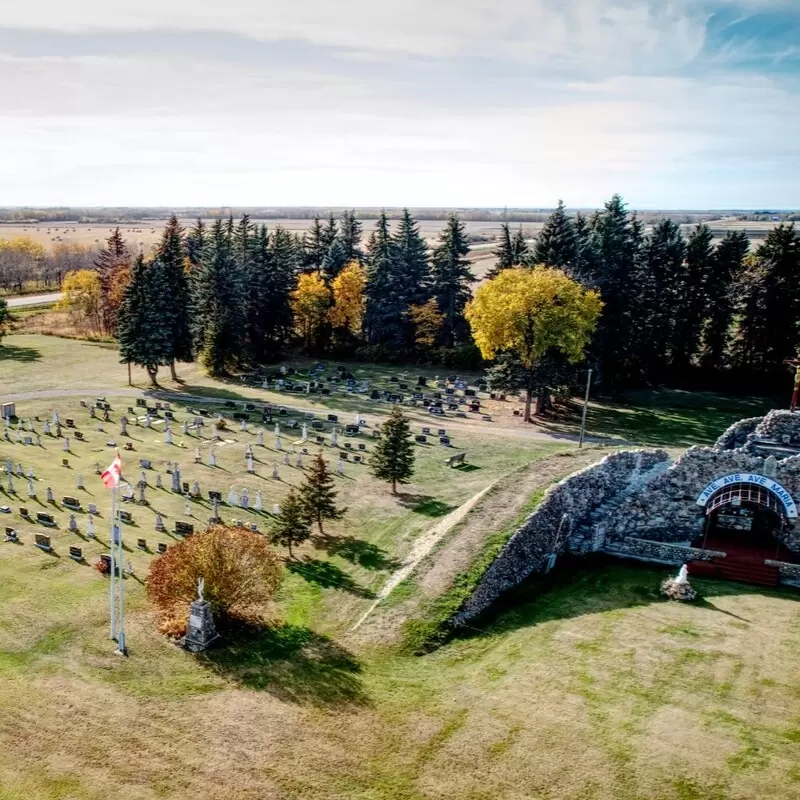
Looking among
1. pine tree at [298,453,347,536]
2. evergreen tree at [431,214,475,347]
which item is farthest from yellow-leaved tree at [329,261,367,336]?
pine tree at [298,453,347,536]

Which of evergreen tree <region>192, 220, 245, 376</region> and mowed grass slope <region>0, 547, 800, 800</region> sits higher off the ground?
evergreen tree <region>192, 220, 245, 376</region>

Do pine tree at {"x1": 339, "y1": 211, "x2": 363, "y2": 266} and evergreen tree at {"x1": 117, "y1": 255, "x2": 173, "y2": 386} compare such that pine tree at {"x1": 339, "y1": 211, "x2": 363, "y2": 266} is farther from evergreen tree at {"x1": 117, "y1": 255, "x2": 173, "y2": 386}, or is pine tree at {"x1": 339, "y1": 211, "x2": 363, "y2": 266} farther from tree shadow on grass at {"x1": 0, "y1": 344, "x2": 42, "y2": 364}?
tree shadow on grass at {"x1": 0, "y1": 344, "x2": 42, "y2": 364}

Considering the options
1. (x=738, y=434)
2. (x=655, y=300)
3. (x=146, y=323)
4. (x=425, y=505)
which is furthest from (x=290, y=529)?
(x=655, y=300)

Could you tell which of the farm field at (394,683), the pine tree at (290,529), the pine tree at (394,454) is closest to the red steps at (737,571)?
the farm field at (394,683)

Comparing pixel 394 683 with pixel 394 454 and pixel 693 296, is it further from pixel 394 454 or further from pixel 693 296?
pixel 693 296

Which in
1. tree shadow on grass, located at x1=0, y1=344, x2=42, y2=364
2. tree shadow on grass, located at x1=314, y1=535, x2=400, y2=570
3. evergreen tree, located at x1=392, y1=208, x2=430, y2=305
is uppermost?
evergreen tree, located at x1=392, y1=208, x2=430, y2=305

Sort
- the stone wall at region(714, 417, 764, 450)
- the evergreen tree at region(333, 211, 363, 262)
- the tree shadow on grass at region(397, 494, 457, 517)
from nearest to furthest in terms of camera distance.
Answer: the stone wall at region(714, 417, 764, 450) → the tree shadow on grass at region(397, 494, 457, 517) → the evergreen tree at region(333, 211, 363, 262)

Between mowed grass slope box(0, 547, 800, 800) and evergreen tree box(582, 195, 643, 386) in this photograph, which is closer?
mowed grass slope box(0, 547, 800, 800)
